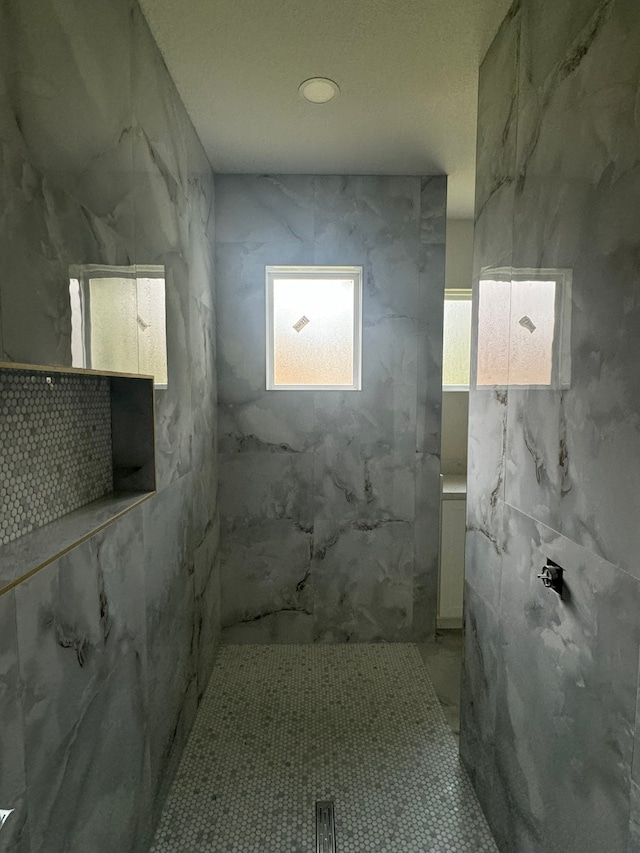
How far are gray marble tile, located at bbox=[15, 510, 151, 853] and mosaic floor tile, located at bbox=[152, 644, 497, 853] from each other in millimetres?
285

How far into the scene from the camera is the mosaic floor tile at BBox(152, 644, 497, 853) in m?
1.42

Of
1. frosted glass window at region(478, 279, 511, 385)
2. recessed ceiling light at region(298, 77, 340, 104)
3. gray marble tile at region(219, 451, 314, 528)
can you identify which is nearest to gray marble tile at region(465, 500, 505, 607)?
frosted glass window at region(478, 279, 511, 385)

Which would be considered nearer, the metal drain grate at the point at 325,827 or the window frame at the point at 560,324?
the window frame at the point at 560,324

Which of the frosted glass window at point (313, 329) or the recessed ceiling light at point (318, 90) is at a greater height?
the recessed ceiling light at point (318, 90)

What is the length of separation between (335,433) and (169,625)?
1.27m

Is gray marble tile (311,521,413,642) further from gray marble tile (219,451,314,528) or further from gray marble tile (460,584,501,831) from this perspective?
gray marble tile (460,584,501,831)

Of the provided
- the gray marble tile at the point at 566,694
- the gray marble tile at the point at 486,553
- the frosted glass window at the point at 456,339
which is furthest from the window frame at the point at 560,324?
the frosted glass window at the point at 456,339

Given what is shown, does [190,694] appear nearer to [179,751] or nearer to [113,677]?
[179,751]

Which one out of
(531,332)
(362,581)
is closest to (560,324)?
(531,332)

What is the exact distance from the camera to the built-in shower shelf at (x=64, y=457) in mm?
757

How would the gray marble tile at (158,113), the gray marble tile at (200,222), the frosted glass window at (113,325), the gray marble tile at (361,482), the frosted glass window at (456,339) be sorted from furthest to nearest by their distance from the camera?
the frosted glass window at (456,339) → the gray marble tile at (361,482) → the gray marble tile at (200,222) → the gray marble tile at (158,113) → the frosted glass window at (113,325)

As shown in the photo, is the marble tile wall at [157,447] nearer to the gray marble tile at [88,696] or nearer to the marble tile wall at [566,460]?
the gray marble tile at [88,696]

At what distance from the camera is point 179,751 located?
1685mm

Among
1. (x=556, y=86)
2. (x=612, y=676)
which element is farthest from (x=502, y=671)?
(x=556, y=86)
